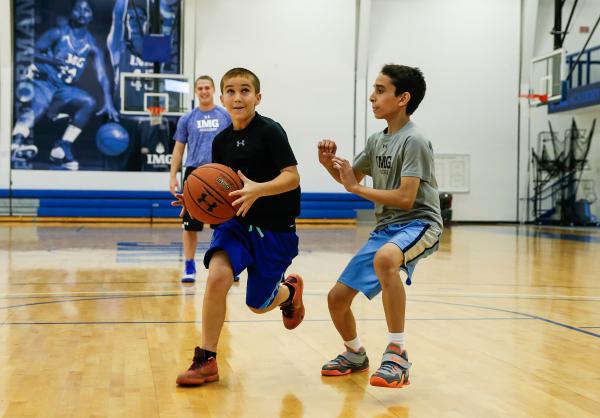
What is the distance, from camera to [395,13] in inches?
698

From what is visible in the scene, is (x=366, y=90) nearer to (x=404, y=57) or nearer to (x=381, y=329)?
(x=404, y=57)

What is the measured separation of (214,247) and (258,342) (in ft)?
3.08

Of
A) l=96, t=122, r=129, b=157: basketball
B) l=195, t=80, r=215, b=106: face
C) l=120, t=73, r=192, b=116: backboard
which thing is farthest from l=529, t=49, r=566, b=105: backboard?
l=195, t=80, r=215, b=106: face

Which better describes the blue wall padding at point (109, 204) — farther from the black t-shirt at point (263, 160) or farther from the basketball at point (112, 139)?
the black t-shirt at point (263, 160)

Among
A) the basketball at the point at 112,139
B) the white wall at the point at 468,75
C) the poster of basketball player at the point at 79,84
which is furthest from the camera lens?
the white wall at the point at 468,75

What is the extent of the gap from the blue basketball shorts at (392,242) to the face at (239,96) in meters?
0.82

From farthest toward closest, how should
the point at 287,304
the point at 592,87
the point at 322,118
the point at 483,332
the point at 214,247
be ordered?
the point at 322,118 → the point at 592,87 → the point at 483,332 → the point at 287,304 → the point at 214,247

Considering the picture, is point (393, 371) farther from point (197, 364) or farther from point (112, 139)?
point (112, 139)

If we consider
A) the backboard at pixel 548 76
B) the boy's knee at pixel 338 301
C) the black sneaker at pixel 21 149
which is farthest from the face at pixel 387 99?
the black sneaker at pixel 21 149

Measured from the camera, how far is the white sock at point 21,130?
640 inches

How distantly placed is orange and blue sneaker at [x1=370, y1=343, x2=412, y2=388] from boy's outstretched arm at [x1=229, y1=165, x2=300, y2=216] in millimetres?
809

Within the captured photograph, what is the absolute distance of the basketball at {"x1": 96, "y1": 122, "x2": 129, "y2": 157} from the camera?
16500mm

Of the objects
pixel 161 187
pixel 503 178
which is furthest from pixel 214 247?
pixel 503 178

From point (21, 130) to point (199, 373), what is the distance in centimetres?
1439
